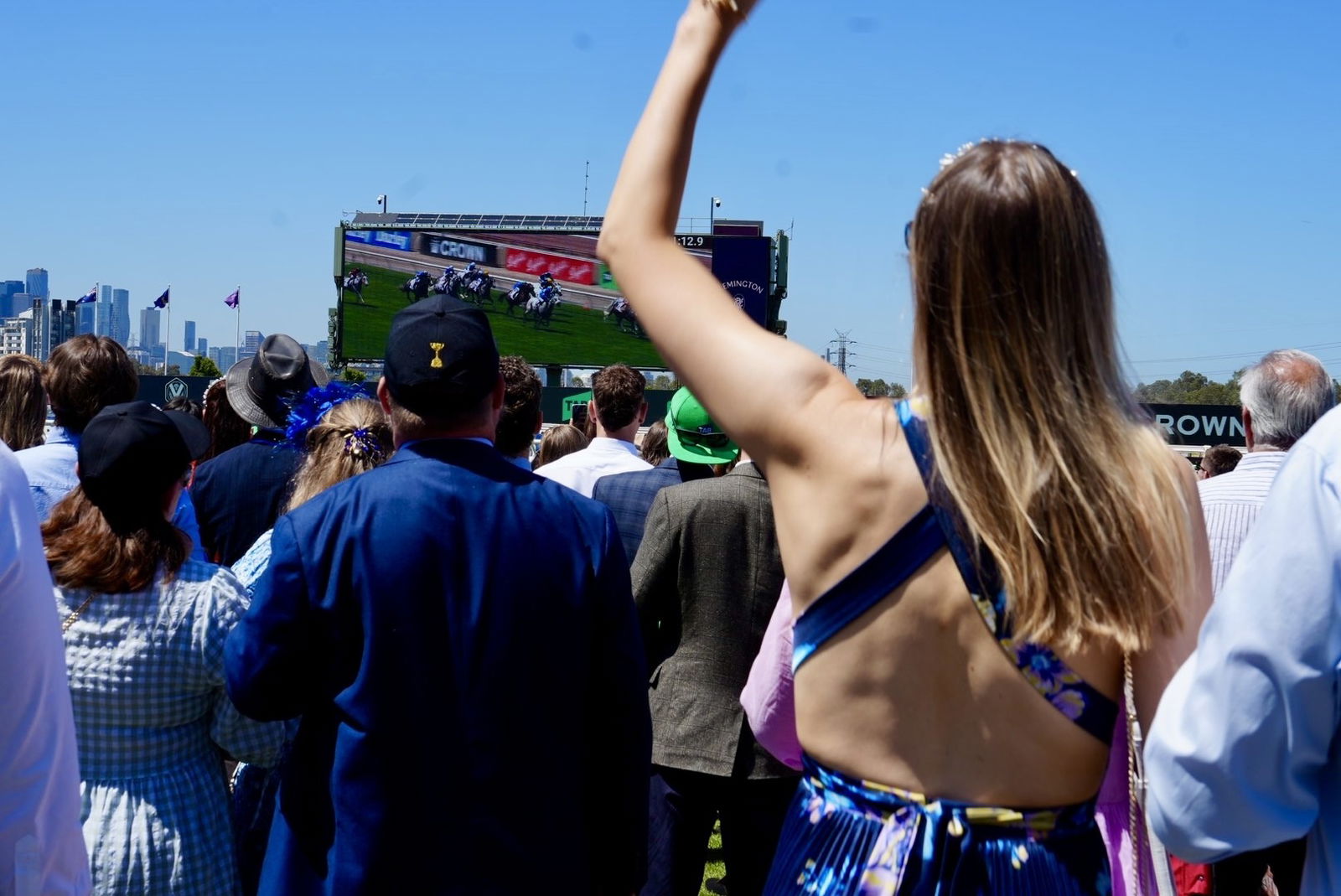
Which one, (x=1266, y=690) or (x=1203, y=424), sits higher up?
(x=1266, y=690)

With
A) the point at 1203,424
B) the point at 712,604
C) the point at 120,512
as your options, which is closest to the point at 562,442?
the point at 712,604

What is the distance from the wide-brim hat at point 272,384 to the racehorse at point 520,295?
123 feet

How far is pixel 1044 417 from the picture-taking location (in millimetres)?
1623

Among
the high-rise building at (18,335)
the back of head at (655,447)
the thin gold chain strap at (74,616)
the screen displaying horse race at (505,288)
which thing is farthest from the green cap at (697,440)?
the high-rise building at (18,335)

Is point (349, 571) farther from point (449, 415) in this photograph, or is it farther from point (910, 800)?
point (910, 800)

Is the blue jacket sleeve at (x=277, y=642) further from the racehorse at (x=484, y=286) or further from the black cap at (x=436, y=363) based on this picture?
the racehorse at (x=484, y=286)

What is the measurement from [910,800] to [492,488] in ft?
3.98

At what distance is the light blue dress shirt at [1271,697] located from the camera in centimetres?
→ 138

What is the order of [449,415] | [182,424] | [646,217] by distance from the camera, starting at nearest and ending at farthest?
1. [646,217]
2. [449,415]
3. [182,424]

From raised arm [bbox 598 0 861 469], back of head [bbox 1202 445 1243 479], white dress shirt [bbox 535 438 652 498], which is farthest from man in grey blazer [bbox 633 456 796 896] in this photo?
back of head [bbox 1202 445 1243 479]

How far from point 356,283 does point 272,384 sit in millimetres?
38188

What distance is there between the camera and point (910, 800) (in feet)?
5.55

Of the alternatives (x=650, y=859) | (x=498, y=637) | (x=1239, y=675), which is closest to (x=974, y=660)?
(x=1239, y=675)

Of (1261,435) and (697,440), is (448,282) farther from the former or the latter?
(1261,435)
